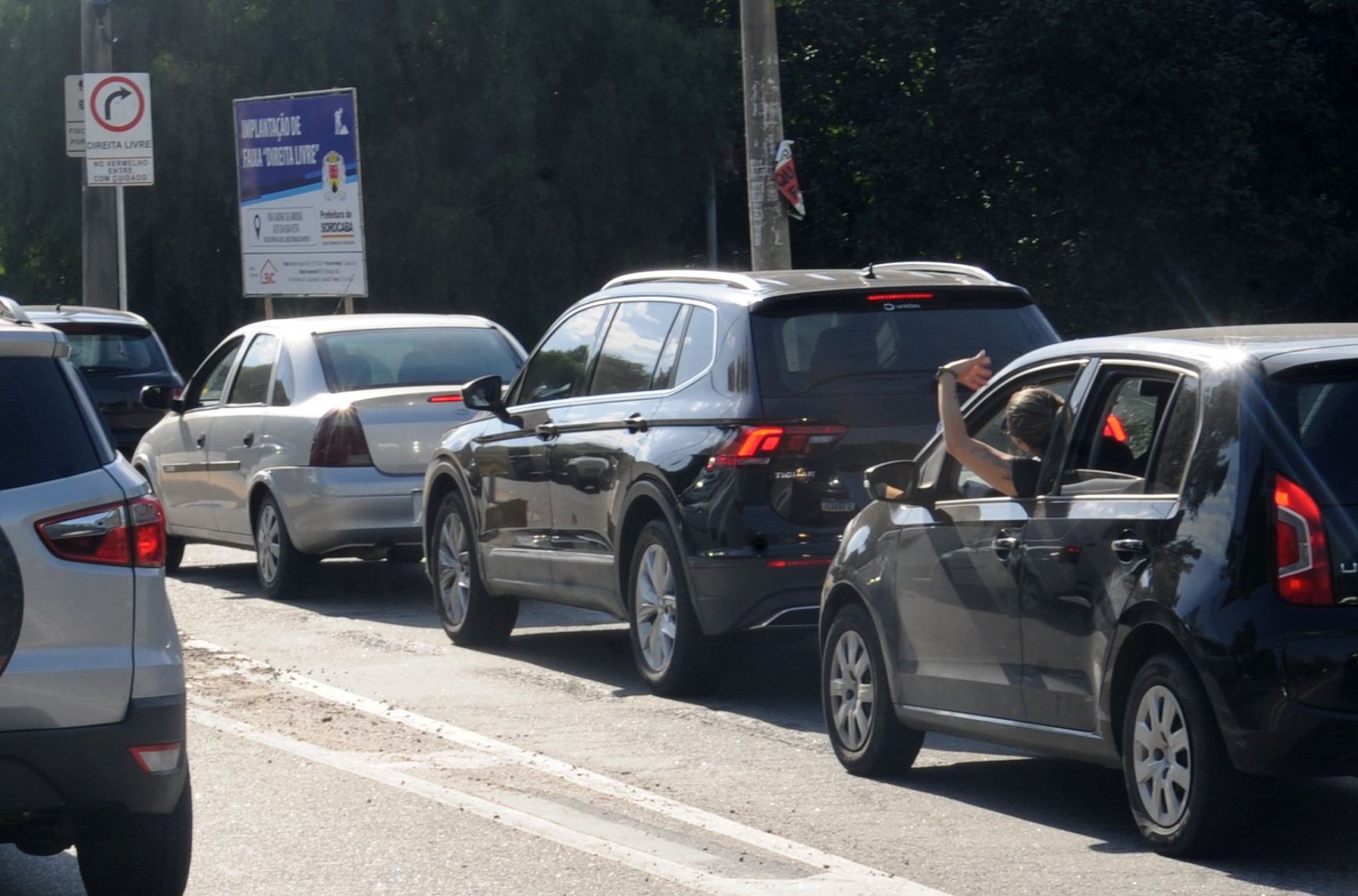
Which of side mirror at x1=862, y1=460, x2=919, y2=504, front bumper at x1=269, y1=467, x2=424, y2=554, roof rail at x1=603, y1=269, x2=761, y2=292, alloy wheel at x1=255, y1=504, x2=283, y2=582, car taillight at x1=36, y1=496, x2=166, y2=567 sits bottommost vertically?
alloy wheel at x1=255, y1=504, x2=283, y2=582

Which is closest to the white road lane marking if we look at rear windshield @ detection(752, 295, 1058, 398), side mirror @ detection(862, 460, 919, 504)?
side mirror @ detection(862, 460, 919, 504)

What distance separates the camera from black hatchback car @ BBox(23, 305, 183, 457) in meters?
17.8

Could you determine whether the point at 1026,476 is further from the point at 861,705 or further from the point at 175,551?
the point at 175,551

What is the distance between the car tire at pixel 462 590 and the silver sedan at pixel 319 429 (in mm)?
1027

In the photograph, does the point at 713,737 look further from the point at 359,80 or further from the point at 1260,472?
the point at 359,80

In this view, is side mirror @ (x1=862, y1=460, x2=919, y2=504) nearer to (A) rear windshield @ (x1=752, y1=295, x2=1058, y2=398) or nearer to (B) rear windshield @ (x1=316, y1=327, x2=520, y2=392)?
(A) rear windshield @ (x1=752, y1=295, x2=1058, y2=398)

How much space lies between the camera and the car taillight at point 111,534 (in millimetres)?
4844

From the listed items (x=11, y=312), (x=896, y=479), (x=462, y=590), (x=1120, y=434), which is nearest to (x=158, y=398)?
(x=462, y=590)

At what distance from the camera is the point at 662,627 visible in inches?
356

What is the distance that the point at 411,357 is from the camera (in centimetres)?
1296

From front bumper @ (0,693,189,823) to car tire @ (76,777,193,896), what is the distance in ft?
0.70

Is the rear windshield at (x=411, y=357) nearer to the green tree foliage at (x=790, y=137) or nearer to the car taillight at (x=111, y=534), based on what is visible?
the car taillight at (x=111, y=534)

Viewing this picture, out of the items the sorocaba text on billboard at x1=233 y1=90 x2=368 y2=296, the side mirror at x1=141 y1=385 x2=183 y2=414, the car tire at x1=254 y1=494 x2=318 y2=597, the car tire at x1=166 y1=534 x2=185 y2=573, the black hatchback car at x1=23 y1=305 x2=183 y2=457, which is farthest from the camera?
the sorocaba text on billboard at x1=233 y1=90 x2=368 y2=296

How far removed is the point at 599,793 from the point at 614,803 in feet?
0.63
